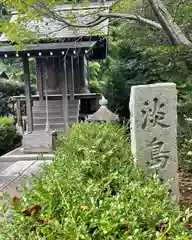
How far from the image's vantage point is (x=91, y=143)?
4191 mm

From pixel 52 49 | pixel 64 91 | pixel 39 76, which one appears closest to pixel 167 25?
pixel 52 49

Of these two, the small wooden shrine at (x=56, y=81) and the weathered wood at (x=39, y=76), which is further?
the weathered wood at (x=39, y=76)

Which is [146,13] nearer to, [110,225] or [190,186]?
[190,186]

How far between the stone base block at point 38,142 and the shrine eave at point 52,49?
7.96 ft

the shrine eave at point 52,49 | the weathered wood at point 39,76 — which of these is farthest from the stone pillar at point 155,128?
the weathered wood at point 39,76

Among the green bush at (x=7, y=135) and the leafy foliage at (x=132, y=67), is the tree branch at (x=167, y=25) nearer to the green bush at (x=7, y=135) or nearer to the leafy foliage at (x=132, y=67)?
the leafy foliage at (x=132, y=67)

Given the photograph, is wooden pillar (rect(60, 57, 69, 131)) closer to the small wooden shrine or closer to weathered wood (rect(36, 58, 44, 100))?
the small wooden shrine

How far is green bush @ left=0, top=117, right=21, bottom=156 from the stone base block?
4.28 ft

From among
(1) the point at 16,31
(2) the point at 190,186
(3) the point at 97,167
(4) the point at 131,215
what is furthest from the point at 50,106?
(4) the point at 131,215

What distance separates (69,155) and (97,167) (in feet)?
3.11

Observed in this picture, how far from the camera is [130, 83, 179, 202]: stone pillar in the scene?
11.8 ft

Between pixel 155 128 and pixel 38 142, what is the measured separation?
6957 mm

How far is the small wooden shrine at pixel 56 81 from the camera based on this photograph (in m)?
9.69

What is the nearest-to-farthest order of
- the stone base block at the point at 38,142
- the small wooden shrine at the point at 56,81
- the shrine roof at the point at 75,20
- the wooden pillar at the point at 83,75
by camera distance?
the shrine roof at the point at 75,20 → the small wooden shrine at the point at 56,81 → the stone base block at the point at 38,142 → the wooden pillar at the point at 83,75
